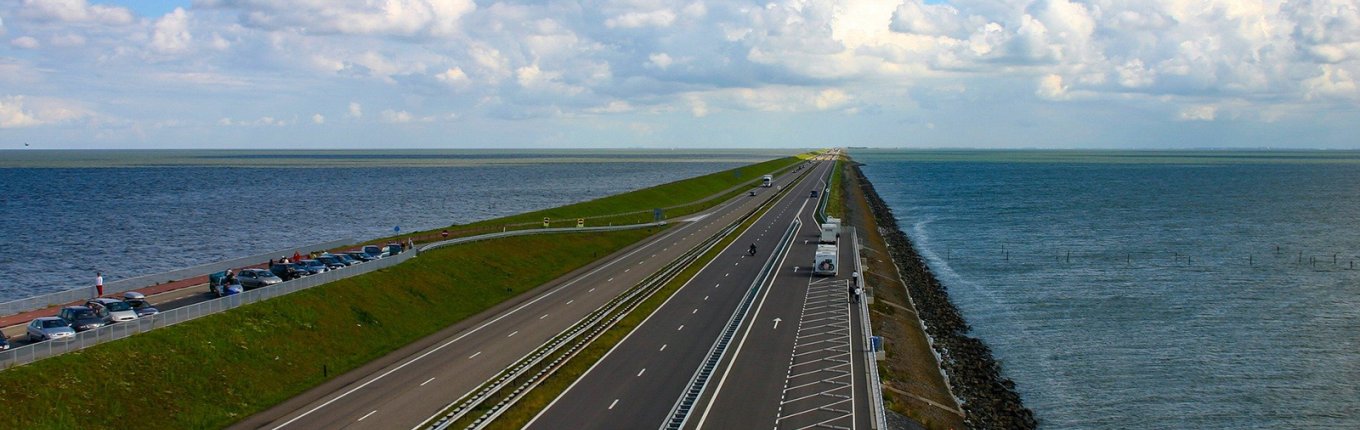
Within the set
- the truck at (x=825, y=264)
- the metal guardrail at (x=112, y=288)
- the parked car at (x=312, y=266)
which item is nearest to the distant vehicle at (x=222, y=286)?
the metal guardrail at (x=112, y=288)

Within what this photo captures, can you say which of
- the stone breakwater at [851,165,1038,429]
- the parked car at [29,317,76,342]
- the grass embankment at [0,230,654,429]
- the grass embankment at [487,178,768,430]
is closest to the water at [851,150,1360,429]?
the stone breakwater at [851,165,1038,429]

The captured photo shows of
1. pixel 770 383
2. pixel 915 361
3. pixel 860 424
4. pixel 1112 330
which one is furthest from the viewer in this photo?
pixel 1112 330

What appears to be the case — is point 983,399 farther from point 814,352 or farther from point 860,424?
point 860,424

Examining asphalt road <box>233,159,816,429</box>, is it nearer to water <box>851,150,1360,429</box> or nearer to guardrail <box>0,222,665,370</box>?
guardrail <box>0,222,665,370</box>

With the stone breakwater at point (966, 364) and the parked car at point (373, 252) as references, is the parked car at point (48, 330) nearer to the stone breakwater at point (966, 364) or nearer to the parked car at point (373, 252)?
the parked car at point (373, 252)

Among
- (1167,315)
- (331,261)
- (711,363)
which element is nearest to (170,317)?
(331,261)

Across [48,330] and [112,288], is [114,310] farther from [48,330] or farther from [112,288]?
[112,288]

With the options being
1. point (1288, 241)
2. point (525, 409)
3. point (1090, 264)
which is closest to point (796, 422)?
point (525, 409)
